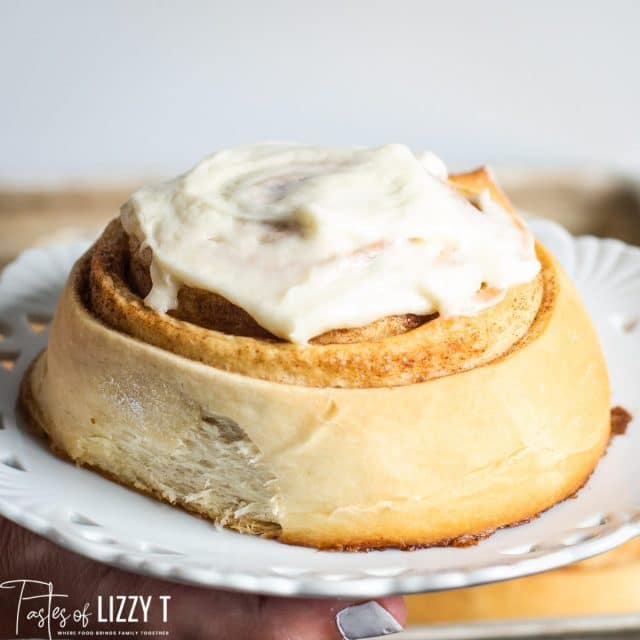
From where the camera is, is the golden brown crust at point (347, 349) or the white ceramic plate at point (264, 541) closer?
the white ceramic plate at point (264, 541)

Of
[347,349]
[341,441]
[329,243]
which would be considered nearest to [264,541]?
[341,441]

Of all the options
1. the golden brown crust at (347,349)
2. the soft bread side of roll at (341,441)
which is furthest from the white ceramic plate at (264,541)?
the golden brown crust at (347,349)

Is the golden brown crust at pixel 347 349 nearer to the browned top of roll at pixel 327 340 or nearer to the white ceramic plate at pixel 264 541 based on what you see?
the browned top of roll at pixel 327 340

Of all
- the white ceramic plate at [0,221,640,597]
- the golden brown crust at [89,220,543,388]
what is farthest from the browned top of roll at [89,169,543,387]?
the white ceramic plate at [0,221,640,597]

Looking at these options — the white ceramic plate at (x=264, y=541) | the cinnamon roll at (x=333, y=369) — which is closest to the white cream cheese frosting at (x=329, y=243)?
the cinnamon roll at (x=333, y=369)

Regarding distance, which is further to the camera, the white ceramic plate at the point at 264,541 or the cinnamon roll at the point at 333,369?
the cinnamon roll at the point at 333,369

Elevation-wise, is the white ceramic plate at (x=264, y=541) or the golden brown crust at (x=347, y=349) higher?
the golden brown crust at (x=347, y=349)

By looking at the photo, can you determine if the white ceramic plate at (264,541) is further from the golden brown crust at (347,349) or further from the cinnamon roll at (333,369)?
the golden brown crust at (347,349)
